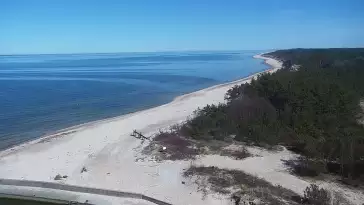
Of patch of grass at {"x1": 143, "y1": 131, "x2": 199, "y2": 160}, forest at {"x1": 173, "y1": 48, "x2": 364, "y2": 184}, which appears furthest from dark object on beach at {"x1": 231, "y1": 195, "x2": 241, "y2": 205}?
patch of grass at {"x1": 143, "y1": 131, "x2": 199, "y2": 160}

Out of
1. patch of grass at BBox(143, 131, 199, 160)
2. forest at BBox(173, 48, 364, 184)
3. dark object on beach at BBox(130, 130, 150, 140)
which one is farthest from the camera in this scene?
dark object on beach at BBox(130, 130, 150, 140)

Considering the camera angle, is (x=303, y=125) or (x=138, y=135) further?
(x=138, y=135)

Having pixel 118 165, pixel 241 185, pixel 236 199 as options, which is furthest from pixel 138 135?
pixel 236 199

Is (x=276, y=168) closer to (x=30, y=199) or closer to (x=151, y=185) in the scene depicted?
(x=151, y=185)

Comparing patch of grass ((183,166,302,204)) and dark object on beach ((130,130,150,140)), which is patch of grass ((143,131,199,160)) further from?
patch of grass ((183,166,302,204))

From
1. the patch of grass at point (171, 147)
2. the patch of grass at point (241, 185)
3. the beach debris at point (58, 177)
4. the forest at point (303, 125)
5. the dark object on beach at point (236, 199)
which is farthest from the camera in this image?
the patch of grass at point (171, 147)

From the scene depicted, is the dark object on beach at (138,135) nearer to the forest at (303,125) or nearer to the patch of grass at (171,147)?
the patch of grass at (171,147)

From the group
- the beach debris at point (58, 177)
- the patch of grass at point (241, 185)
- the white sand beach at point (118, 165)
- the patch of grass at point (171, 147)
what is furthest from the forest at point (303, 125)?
the beach debris at point (58, 177)

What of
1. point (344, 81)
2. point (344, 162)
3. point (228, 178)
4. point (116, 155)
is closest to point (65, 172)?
point (116, 155)

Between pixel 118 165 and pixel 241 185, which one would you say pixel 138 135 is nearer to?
pixel 118 165
